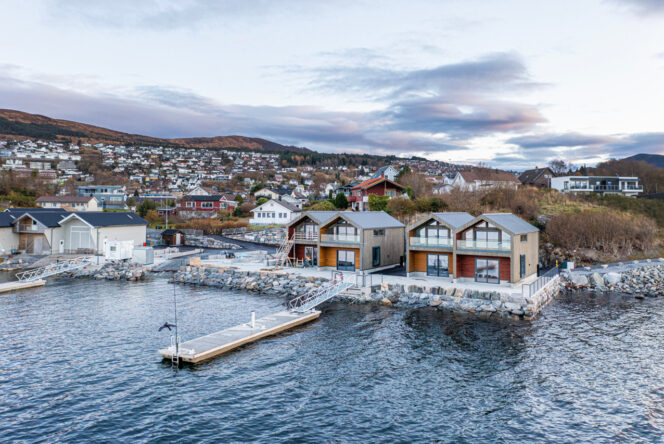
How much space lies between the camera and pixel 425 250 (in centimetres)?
3203

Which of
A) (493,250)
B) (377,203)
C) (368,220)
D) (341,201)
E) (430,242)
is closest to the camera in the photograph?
(493,250)

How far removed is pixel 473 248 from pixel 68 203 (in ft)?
259

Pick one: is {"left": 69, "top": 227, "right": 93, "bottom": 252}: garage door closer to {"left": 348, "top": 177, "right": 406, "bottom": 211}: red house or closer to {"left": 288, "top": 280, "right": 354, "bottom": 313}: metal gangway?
{"left": 288, "top": 280, "right": 354, "bottom": 313}: metal gangway

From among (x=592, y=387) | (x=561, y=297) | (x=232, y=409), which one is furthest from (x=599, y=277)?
(x=232, y=409)

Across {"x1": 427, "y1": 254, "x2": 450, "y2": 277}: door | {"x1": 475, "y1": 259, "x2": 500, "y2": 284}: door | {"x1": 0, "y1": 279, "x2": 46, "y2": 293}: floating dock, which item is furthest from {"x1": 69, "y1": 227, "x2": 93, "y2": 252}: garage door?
{"x1": 475, "y1": 259, "x2": 500, "y2": 284}: door

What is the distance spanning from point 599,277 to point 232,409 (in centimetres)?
2929

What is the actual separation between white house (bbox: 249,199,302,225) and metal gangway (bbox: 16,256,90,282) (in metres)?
27.7

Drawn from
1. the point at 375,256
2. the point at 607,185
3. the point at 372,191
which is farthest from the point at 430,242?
the point at 607,185

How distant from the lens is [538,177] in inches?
3206

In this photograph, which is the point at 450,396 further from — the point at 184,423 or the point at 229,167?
the point at 229,167

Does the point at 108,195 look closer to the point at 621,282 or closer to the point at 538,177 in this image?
the point at 538,177

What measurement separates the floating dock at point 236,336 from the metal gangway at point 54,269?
78.0 ft

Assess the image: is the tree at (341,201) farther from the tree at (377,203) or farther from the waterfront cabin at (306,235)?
the waterfront cabin at (306,235)

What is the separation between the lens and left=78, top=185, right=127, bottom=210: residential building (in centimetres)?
9144
